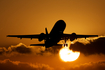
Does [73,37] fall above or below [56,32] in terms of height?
below

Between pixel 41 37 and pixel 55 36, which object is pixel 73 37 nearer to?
pixel 55 36

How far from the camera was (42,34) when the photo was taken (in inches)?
2717

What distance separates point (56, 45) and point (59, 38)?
590 centimetres

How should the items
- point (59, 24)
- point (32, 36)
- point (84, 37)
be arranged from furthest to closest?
point (84, 37) < point (32, 36) < point (59, 24)

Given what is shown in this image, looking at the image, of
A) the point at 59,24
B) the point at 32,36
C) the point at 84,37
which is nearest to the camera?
the point at 59,24

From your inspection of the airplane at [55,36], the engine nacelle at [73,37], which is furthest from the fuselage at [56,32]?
the engine nacelle at [73,37]

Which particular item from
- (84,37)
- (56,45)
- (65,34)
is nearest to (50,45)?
(56,45)

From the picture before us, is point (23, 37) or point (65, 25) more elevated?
point (65, 25)

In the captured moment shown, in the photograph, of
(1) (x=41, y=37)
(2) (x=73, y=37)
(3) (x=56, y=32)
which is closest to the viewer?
(3) (x=56, y=32)

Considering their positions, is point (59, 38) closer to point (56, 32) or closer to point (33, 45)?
point (56, 32)

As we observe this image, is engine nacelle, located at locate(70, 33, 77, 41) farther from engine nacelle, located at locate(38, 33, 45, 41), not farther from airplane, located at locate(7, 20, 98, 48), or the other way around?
engine nacelle, located at locate(38, 33, 45, 41)

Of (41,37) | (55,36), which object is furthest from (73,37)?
(41,37)

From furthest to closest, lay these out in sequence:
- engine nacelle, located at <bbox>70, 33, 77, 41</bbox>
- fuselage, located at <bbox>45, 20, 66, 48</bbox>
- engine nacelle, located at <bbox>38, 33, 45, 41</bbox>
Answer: engine nacelle, located at <bbox>70, 33, 77, 41</bbox>
engine nacelle, located at <bbox>38, 33, 45, 41</bbox>
fuselage, located at <bbox>45, 20, 66, 48</bbox>

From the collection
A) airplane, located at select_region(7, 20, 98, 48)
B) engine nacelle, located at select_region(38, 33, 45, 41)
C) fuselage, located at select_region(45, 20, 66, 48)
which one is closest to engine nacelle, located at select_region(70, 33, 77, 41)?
airplane, located at select_region(7, 20, 98, 48)
